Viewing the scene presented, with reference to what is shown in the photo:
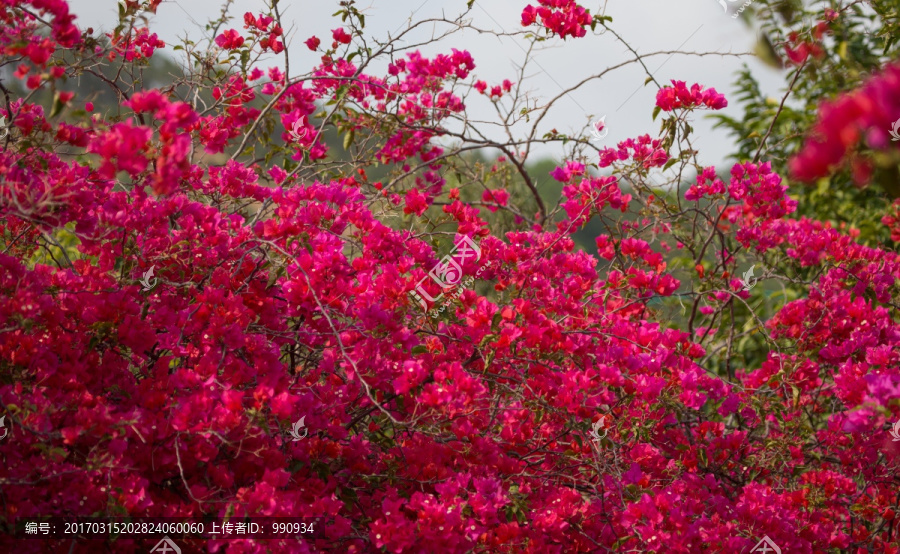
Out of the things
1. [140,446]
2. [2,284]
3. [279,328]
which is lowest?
[140,446]

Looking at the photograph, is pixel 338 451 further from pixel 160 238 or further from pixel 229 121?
pixel 229 121

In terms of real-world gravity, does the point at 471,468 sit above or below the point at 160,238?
below

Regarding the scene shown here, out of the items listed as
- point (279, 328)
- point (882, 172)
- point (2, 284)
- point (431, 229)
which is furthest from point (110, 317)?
point (882, 172)

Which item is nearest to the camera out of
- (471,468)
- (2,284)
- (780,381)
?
(2,284)

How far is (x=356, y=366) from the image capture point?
1.89 m

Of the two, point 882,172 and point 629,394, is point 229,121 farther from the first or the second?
point 882,172

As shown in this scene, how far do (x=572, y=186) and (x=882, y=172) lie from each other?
2440mm

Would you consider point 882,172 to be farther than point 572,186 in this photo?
No

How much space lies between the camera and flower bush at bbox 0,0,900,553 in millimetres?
1605

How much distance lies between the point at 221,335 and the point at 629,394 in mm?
1143

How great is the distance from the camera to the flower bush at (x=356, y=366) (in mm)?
1605

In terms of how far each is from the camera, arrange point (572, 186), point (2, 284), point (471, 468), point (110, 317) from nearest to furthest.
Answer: point (2, 284)
point (110, 317)
point (471, 468)
point (572, 186)

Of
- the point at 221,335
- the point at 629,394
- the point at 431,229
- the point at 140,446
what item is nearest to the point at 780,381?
the point at 629,394

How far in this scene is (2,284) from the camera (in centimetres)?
167
